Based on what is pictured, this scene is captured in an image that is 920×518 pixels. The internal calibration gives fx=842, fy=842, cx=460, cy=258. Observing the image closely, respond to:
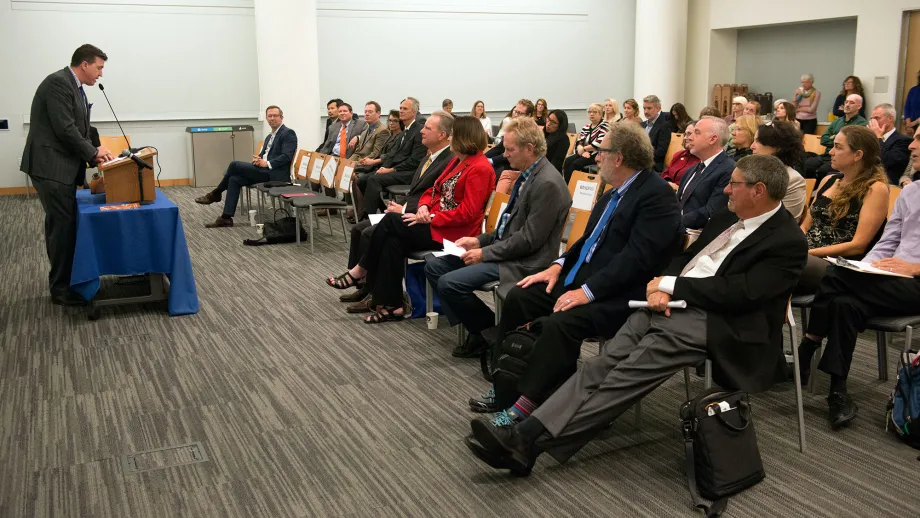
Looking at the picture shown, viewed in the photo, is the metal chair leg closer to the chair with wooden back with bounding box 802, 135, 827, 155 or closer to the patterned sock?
the patterned sock

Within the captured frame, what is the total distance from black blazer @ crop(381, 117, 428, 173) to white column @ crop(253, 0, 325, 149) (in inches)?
129

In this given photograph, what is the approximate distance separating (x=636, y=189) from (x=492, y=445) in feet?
3.98

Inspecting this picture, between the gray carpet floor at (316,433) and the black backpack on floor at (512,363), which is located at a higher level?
the black backpack on floor at (512,363)

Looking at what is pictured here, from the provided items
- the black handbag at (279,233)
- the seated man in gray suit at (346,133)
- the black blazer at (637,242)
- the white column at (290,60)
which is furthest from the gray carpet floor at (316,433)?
the white column at (290,60)

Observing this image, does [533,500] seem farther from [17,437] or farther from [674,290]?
[17,437]

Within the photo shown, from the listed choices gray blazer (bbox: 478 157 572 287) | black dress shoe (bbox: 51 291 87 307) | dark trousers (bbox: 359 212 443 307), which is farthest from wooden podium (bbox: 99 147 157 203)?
gray blazer (bbox: 478 157 572 287)

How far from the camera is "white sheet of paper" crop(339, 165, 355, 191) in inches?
291

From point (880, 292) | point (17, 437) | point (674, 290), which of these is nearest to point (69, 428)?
point (17, 437)

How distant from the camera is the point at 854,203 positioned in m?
3.92

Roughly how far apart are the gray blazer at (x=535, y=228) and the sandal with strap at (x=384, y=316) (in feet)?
3.56

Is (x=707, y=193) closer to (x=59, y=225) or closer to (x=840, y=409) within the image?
(x=840, y=409)

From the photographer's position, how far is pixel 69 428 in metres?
3.52

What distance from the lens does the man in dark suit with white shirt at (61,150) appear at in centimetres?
517

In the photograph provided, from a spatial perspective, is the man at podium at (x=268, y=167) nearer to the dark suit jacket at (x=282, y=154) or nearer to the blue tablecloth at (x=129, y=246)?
the dark suit jacket at (x=282, y=154)
